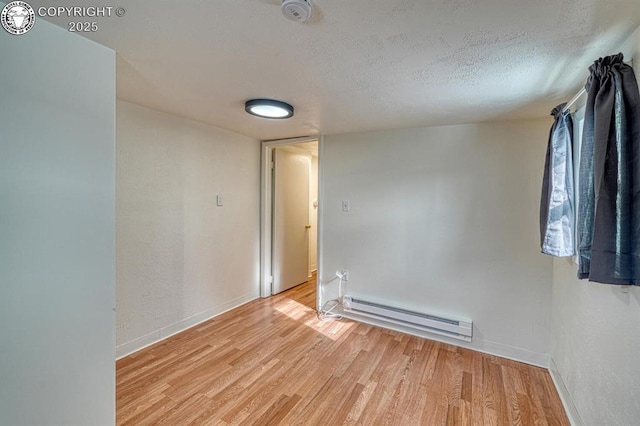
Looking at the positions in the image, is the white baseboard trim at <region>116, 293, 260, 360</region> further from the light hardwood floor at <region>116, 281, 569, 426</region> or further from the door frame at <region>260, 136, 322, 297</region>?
the door frame at <region>260, 136, 322, 297</region>

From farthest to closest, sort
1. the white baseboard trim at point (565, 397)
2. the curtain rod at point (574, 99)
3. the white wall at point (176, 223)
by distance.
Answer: the white wall at point (176, 223) → the white baseboard trim at point (565, 397) → the curtain rod at point (574, 99)

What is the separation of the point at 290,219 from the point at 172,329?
78.9 inches

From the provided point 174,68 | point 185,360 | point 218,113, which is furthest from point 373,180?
point 185,360

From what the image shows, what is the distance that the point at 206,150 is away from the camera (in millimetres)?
2883

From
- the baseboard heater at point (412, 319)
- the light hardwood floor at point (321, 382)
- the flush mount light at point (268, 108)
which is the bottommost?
the light hardwood floor at point (321, 382)

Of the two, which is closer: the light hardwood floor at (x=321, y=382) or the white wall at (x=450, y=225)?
the light hardwood floor at (x=321, y=382)

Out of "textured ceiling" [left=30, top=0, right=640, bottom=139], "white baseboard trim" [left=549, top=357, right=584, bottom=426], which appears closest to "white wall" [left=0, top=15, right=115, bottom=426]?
"textured ceiling" [left=30, top=0, right=640, bottom=139]

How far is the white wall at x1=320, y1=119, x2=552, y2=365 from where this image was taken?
232 cm

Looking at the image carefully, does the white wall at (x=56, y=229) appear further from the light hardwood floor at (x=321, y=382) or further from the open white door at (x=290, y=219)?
the open white door at (x=290, y=219)

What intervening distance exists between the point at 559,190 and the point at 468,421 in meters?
1.54

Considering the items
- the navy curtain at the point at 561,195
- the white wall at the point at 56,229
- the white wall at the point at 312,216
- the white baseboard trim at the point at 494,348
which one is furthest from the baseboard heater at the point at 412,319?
the white wall at the point at 56,229

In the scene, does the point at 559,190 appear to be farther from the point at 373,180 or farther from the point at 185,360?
the point at 185,360

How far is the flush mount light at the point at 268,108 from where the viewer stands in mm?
1979

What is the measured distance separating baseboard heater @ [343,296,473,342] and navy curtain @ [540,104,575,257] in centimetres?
113
